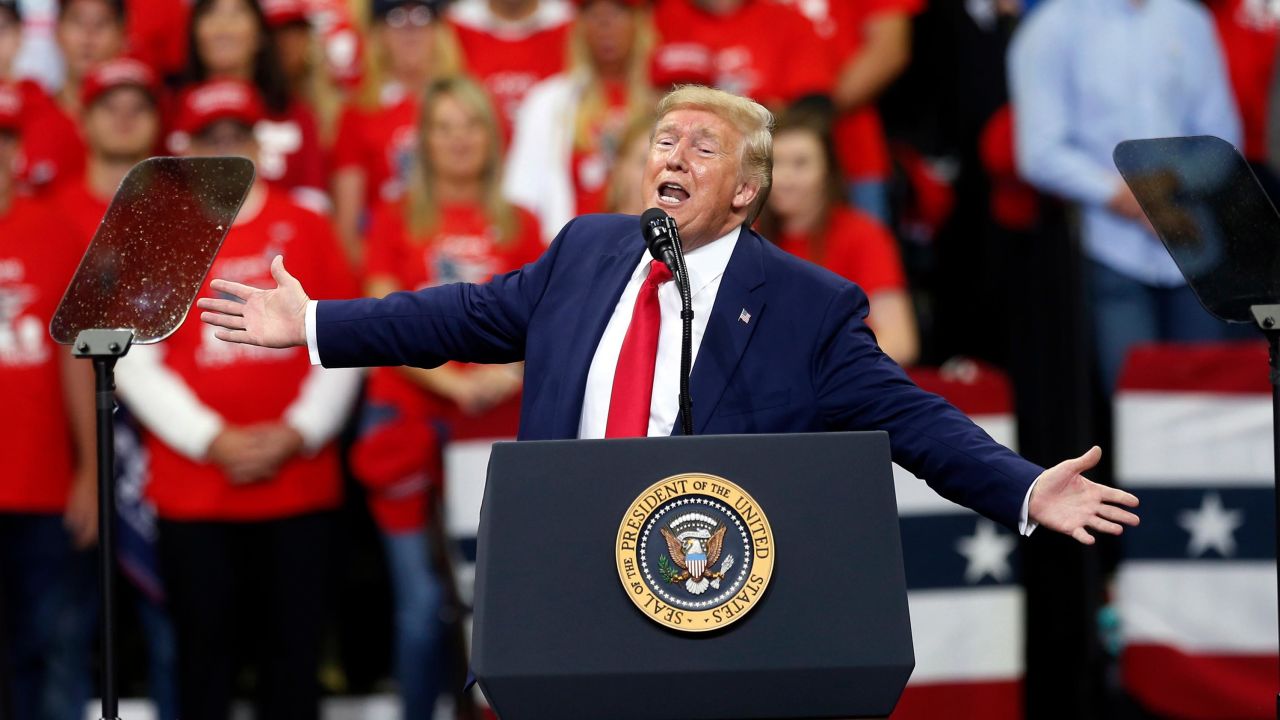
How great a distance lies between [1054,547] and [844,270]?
1.12 meters

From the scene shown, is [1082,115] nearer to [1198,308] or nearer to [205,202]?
[1198,308]

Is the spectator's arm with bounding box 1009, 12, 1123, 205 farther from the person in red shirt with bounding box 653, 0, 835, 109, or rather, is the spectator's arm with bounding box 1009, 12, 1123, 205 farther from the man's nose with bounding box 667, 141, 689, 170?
the man's nose with bounding box 667, 141, 689, 170

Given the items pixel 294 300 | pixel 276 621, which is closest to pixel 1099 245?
pixel 276 621

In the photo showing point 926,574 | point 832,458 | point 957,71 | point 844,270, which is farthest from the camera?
point 957,71

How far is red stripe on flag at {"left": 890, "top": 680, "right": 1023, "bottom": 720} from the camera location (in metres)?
5.18

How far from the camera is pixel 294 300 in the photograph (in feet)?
10.8

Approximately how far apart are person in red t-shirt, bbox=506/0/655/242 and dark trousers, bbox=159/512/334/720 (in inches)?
57.6

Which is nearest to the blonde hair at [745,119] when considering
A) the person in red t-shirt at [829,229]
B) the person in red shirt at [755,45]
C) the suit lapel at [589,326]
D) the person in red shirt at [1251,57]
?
the suit lapel at [589,326]

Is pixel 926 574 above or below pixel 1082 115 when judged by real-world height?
below

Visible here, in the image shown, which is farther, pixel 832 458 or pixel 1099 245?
pixel 1099 245

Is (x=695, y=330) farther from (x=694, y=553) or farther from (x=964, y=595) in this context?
(x=964, y=595)

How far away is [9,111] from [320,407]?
1.38 m

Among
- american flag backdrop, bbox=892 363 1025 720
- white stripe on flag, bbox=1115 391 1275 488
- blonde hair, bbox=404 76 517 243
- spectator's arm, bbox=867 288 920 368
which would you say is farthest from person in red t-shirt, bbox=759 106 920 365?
blonde hair, bbox=404 76 517 243

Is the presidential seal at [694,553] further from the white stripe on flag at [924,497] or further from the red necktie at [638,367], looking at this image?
the white stripe on flag at [924,497]
